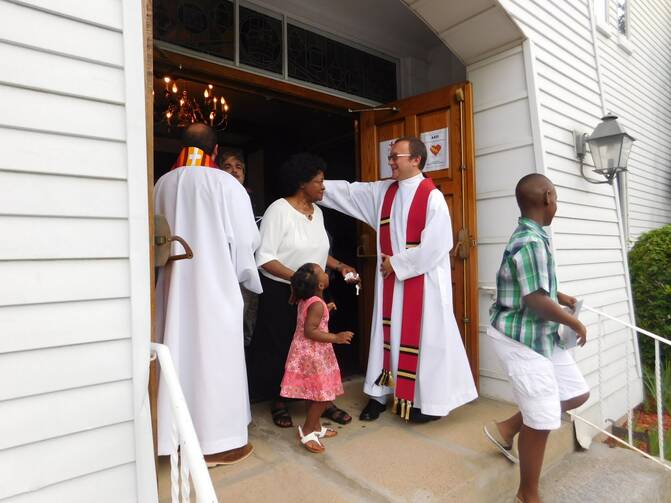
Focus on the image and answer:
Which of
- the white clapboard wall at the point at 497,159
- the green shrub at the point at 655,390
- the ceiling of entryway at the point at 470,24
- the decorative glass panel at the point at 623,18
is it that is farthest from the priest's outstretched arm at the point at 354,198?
the decorative glass panel at the point at 623,18

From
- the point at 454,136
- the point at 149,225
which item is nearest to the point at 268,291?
the point at 149,225

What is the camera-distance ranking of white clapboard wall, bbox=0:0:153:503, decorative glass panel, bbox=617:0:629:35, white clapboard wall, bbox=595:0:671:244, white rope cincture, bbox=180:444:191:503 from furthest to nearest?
decorative glass panel, bbox=617:0:629:35 < white clapboard wall, bbox=595:0:671:244 < white clapboard wall, bbox=0:0:153:503 < white rope cincture, bbox=180:444:191:503

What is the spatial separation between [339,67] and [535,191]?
8.23 ft

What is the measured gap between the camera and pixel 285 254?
2.90 metres

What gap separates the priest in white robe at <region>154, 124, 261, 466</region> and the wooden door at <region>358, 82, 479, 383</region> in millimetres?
1889

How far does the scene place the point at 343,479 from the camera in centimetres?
229

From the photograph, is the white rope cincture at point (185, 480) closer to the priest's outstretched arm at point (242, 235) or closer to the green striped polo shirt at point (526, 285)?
the priest's outstretched arm at point (242, 235)

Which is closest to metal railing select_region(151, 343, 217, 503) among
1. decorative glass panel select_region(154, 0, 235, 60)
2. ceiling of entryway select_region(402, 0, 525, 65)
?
decorative glass panel select_region(154, 0, 235, 60)

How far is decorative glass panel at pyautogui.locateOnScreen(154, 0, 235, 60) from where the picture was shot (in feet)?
10.1

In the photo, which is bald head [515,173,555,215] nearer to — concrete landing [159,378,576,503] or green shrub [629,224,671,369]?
concrete landing [159,378,576,503]

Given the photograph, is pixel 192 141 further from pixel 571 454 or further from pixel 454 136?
pixel 571 454

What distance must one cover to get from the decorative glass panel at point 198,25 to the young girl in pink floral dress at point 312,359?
1.76m

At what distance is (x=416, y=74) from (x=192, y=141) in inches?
126

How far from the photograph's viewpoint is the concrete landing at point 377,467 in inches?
85.4
